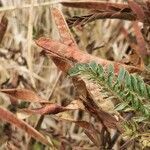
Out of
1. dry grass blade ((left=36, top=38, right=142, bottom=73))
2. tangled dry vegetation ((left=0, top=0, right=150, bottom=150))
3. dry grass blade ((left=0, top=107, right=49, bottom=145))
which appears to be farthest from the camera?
dry grass blade ((left=0, top=107, right=49, bottom=145))

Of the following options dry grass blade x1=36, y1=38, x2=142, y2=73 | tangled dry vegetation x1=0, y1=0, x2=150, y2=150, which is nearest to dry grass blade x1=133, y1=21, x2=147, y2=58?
tangled dry vegetation x1=0, y1=0, x2=150, y2=150

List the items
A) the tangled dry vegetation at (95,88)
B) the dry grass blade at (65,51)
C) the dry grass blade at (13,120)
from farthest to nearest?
1. the dry grass blade at (13,120)
2. the dry grass blade at (65,51)
3. the tangled dry vegetation at (95,88)

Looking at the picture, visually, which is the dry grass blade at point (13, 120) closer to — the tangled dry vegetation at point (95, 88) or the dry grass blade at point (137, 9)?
the tangled dry vegetation at point (95, 88)

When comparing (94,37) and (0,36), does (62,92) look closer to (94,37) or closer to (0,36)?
(94,37)

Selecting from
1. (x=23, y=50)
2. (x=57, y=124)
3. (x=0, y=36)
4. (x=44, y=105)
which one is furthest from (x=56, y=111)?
(x=23, y=50)

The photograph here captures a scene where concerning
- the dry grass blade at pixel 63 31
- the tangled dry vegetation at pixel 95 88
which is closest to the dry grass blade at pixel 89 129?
the tangled dry vegetation at pixel 95 88

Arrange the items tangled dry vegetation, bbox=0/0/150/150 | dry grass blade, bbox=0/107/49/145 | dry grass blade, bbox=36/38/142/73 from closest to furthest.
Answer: tangled dry vegetation, bbox=0/0/150/150, dry grass blade, bbox=36/38/142/73, dry grass blade, bbox=0/107/49/145

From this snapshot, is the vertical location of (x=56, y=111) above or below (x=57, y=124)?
above

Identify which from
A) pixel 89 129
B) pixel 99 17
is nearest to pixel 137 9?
pixel 99 17

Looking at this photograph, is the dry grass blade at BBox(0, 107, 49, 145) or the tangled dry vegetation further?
the dry grass blade at BBox(0, 107, 49, 145)

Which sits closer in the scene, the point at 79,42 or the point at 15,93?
the point at 15,93

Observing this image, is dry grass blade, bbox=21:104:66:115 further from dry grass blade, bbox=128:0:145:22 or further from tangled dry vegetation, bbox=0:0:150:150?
dry grass blade, bbox=128:0:145:22
